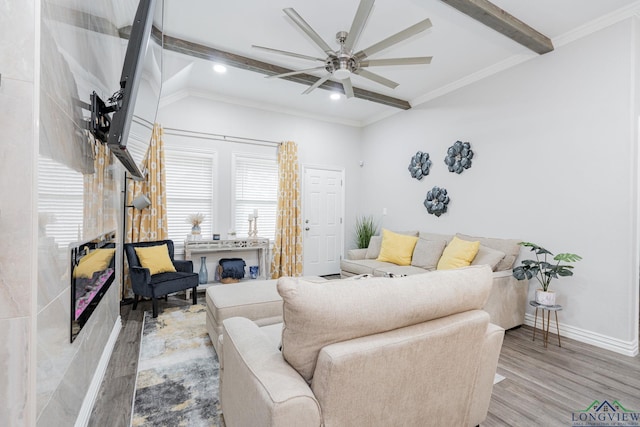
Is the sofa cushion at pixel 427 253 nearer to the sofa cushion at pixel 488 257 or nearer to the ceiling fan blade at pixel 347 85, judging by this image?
the sofa cushion at pixel 488 257

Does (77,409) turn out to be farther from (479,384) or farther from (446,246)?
(446,246)

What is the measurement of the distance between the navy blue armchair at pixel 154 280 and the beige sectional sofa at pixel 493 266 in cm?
225

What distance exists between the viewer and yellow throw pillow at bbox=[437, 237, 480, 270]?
10.9ft

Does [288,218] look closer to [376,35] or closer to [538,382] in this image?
[376,35]

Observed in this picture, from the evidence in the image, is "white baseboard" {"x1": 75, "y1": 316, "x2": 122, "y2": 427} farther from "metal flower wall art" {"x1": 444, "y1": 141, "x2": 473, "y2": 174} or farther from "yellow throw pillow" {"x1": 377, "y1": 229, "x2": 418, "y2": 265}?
"metal flower wall art" {"x1": 444, "y1": 141, "x2": 473, "y2": 174}

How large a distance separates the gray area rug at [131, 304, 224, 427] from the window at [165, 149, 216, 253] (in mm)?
1647

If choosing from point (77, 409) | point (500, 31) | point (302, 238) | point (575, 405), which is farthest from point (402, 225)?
point (77, 409)

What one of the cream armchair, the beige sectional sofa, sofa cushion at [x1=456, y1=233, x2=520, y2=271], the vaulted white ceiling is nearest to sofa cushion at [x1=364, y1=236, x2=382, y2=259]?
the beige sectional sofa

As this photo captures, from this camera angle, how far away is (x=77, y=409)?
157 cm

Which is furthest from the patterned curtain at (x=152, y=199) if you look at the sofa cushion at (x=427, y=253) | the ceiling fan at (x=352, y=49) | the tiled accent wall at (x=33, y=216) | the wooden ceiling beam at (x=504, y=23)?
the wooden ceiling beam at (x=504, y=23)

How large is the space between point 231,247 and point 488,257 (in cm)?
339

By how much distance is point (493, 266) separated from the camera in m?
3.09

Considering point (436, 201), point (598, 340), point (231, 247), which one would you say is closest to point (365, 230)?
point (436, 201)

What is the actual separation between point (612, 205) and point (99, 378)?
440 cm
